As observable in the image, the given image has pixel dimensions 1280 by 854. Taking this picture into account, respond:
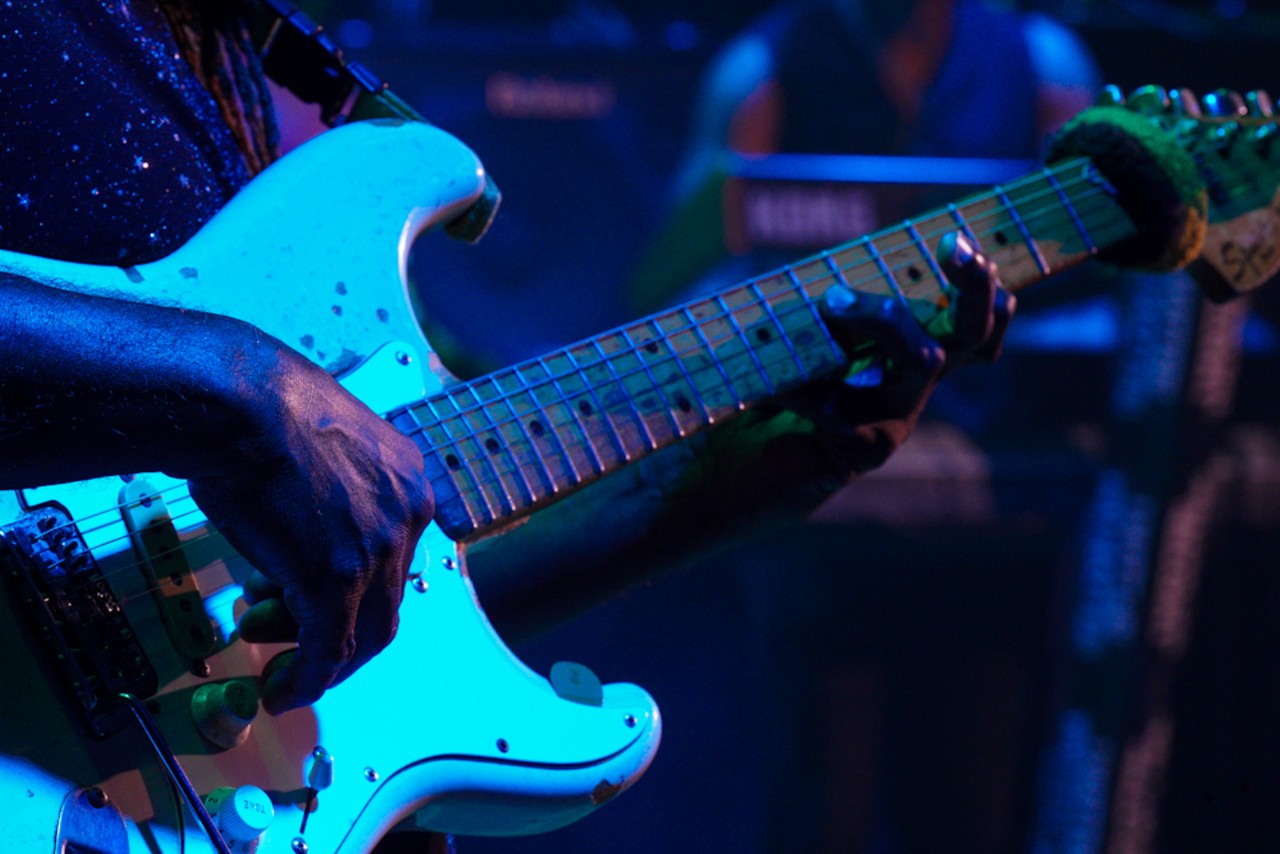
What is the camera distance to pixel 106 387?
65 cm

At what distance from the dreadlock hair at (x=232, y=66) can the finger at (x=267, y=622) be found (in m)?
0.49

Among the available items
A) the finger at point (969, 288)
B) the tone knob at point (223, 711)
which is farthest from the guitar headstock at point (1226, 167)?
the tone knob at point (223, 711)

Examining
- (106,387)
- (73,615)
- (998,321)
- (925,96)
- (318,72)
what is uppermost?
(318,72)

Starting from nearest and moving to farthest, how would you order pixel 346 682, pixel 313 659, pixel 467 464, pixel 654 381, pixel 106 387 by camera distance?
pixel 106 387 < pixel 313 659 < pixel 346 682 < pixel 467 464 < pixel 654 381

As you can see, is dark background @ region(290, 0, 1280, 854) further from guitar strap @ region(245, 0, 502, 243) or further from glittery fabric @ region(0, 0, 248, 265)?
glittery fabric @ region(0, 0, 248, 265)

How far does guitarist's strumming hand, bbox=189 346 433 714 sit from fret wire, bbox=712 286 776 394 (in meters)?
0.44

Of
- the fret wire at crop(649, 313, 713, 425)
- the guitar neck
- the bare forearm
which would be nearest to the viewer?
the bare forearm

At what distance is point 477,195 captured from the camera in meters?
1.09

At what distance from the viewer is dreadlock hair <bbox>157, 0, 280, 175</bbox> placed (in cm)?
106

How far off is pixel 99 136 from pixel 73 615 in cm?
39

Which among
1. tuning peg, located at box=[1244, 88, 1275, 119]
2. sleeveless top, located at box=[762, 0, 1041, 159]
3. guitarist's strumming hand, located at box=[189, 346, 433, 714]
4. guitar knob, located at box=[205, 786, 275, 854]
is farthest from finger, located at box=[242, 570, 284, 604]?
sleeveless top, located at box=[762, 0, 1041, 159]

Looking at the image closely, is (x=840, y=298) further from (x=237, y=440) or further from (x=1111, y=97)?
(x=237, y=440)

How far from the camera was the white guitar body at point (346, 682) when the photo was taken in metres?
0.74

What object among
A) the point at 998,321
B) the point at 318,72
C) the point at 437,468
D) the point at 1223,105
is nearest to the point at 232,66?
the point at 318,72
